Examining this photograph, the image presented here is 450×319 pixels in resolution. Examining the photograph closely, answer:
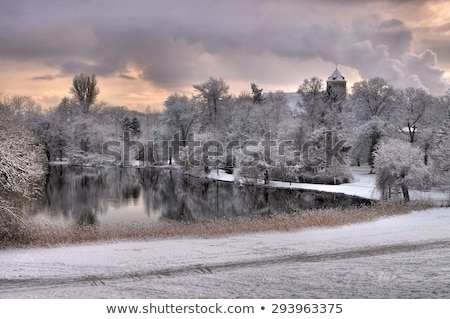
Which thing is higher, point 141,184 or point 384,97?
point 384,97

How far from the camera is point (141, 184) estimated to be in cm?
3117

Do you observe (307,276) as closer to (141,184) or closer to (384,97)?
(141,184)

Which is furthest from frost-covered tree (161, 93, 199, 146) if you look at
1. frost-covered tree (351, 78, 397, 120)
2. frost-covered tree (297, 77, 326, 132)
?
frost-covered tree (351, 78, 397, 120)

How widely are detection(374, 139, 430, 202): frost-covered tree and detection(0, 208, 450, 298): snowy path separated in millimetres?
7165

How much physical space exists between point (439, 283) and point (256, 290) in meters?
3.02

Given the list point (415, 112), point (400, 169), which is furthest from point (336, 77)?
point (400, 169)

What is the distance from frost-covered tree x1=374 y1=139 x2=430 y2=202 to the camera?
20953 millimetres

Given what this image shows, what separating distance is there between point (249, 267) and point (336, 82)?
30510 mm

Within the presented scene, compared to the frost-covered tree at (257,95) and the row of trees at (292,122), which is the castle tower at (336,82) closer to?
the row of trees at (292,122)

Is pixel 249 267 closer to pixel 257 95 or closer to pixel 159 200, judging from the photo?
pixel 159 200

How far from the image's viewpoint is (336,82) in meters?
38.0

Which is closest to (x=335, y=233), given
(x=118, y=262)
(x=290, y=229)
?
(x=290, y=229)

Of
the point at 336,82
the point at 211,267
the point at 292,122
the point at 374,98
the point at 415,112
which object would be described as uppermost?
the point at 336,82
